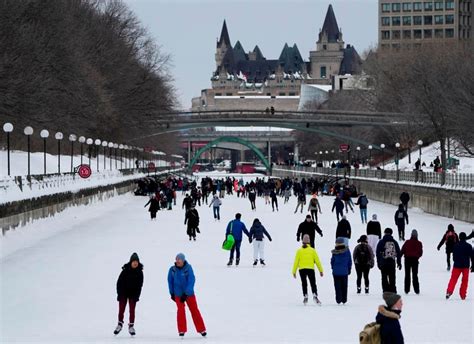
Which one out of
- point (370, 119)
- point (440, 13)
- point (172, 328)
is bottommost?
point (172, 328)

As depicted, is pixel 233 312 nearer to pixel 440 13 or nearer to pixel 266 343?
pixel 266 343

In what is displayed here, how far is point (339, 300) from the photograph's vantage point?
65.1ft

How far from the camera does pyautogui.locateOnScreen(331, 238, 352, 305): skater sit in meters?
19.3

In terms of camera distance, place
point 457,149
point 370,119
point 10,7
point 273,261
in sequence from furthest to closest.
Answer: point 370,119, point 457,149, point 10,7, point 273,261

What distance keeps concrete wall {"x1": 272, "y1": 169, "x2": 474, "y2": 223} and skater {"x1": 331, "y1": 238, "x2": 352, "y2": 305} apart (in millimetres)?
24876

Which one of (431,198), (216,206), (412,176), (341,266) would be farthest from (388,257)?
(412,176)

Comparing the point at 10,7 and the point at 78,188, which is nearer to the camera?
the point at 10,7

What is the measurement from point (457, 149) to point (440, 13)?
242 feet

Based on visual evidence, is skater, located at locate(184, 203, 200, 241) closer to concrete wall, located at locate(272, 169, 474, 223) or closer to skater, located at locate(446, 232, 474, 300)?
concrete wall, located at locate(272, 169, 474, 223)

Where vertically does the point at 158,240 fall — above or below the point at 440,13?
below

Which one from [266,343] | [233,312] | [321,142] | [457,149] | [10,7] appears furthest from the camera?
[321,142]

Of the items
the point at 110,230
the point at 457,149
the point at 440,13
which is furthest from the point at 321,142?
the point at 110,230

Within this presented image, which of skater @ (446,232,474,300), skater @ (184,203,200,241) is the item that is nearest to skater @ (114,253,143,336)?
skater @ (446,232,474,300)

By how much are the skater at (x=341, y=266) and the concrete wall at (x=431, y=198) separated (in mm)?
24876
